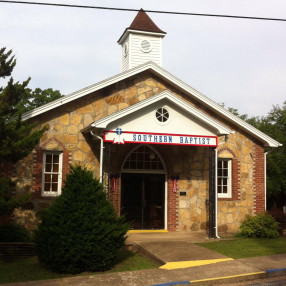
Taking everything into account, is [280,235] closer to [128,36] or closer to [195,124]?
[195,124]

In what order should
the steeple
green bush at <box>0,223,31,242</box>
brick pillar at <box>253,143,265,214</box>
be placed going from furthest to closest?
the steeple, brick pillar at <box>253,143,265,214</box>, green bush at <box>0,223,31,242</box>

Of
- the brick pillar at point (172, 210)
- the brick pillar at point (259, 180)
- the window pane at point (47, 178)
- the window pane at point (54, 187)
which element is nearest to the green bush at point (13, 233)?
the window pane at point (54, 187)

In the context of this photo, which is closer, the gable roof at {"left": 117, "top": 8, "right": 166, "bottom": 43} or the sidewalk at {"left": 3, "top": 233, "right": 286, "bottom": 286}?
the sidewalk at {"left": 3, "top": 233, "right": 286, "bottom": 286}

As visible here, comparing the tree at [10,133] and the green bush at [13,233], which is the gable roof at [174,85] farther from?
the green bush at [13,233]

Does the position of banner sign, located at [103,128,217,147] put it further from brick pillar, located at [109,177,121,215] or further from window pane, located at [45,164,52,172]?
window pane, located at [45,164,52,172]

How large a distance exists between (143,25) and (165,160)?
763 centimetres

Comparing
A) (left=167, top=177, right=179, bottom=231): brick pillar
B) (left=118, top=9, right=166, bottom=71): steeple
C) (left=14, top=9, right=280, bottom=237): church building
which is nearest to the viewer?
(left=14, top=9, right=280, bottom=237): church building

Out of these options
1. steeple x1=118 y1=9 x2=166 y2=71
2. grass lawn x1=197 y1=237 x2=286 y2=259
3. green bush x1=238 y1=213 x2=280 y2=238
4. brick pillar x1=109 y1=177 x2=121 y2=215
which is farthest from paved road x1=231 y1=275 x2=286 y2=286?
steeple x1=118 y1=9 x2=166 y2=71

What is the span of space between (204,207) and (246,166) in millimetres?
2526

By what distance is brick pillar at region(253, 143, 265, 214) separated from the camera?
1728cm

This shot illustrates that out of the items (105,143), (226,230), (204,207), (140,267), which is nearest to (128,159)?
(105,143)

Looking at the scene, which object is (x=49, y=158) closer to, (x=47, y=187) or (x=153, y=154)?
(x=47, y=187)

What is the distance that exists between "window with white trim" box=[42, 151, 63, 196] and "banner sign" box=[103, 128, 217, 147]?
7.46ft

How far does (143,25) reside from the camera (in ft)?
67.5
